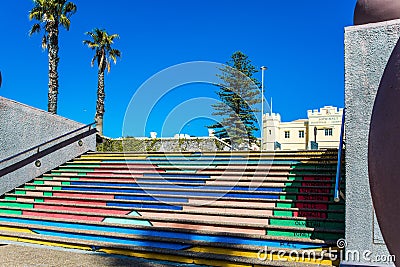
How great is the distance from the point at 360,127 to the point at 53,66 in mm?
16513

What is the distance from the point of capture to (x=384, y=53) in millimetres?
4559

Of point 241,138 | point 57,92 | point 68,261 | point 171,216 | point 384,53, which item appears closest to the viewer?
point 384,53

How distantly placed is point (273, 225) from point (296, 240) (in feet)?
1.72

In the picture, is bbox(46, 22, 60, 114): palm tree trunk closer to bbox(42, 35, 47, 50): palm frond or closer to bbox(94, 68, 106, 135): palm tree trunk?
bbox(42, 35, 47, 50): palm frond

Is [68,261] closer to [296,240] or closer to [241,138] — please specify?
[296,240]

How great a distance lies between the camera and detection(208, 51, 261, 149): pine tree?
29.8 m

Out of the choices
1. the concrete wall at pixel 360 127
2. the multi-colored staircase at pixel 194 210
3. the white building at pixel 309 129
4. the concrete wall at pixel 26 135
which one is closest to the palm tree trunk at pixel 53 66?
the concrete wall at pixel 26 135

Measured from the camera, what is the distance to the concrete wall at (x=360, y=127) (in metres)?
4.67

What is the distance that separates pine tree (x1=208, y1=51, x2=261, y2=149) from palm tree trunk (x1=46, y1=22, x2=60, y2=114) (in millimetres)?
12993

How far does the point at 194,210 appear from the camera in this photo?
6.77m

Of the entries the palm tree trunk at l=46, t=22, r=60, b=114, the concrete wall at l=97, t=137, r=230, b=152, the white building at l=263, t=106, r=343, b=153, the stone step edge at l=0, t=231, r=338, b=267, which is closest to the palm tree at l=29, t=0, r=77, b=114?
the palm tree trunk at l=46, t=22, r=60, b=114

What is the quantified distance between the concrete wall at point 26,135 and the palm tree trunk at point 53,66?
7996mm

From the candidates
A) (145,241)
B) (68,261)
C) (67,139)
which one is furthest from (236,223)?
(67,139)

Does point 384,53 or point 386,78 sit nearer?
point 386,78
